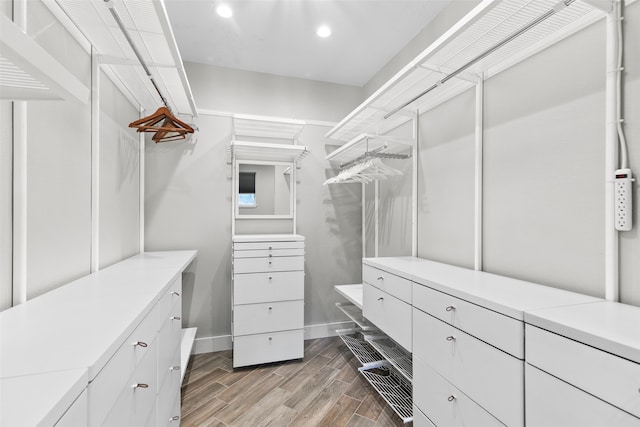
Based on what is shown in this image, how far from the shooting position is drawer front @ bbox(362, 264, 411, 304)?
1.75m

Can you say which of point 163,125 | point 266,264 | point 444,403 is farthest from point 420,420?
point 163,125

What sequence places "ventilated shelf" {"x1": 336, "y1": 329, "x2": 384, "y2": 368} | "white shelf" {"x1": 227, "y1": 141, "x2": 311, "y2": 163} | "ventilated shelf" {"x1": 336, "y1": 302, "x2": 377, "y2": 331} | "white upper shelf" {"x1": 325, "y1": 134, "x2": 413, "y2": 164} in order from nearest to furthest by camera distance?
"white upper shelf" {"x1": 325, "y1": 134, "x2": 413, "y2": 164}, "ventilated shelf" {"x1": 336, "y1": 329, "x2": 384, "y2": 368}, "white shelf" {"x1": 227, "y1": 141, "x2": 311, "y2": 163}, "ventilated shelf" {"x1": 336, "y1": 302, "x2": 377, "y2": 331}

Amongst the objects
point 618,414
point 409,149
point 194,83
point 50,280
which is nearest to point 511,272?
point 618,414

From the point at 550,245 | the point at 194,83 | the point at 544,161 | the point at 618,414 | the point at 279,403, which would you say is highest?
the point at 194,83

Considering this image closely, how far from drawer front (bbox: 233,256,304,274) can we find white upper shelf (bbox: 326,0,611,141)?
1.47 metres

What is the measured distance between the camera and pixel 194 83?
2.95 metres

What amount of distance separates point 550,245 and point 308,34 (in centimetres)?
236

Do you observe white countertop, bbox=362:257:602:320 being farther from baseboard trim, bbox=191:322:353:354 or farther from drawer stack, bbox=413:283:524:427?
baseboard trim, bbox=191:322:353:354

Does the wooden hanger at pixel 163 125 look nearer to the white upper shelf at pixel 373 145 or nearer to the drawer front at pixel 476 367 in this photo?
the white upper shelf at pixel 373 145

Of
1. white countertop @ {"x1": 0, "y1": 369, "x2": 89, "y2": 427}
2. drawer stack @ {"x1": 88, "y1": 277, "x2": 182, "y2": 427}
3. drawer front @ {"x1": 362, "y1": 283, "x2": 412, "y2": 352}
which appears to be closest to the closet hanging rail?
drawer stack @ {"x1": 88, "y1": 277, "x2": 182, "y2": 427}

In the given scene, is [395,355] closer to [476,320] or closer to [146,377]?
[476,320]

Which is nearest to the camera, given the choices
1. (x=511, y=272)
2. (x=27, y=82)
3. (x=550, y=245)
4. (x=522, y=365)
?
(x=27, y=82)

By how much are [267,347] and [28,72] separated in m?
2.55

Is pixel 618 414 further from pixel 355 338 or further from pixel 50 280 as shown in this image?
pixel 355 338
